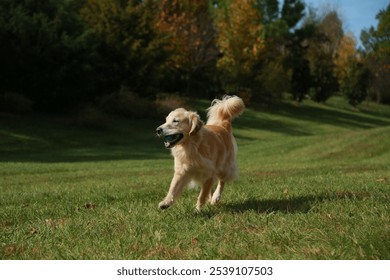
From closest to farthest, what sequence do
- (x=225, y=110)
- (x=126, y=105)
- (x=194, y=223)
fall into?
(x=194, y=223) < (x=225, y=110) < (x=126, y=105)

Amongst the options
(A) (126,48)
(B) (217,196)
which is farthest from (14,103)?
(B) (217,196)

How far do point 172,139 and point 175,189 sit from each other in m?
0.66

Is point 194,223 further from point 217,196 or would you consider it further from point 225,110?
point 225,110

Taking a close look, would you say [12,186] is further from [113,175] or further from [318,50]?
[318,50]

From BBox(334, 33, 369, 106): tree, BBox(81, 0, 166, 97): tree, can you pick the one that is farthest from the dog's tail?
BBox(334, 33, 369, 106): tree

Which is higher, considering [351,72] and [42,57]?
[351,72]

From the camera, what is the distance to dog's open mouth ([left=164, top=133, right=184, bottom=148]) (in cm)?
624

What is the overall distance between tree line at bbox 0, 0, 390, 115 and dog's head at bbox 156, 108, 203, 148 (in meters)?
21.1

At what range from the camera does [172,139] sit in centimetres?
629

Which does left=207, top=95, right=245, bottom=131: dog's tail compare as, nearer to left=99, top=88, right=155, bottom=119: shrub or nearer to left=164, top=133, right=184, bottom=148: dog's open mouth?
left=164, top=133, right=184, bottom=148: dog's open mouth

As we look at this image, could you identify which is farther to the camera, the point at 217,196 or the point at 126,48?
the point at 126,48

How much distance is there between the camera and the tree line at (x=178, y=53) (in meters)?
32.6

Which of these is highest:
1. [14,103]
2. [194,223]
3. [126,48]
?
[126,48]

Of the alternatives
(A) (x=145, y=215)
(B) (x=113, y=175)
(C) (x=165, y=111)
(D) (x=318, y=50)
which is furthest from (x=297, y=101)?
(A) (x=145, y=215)
